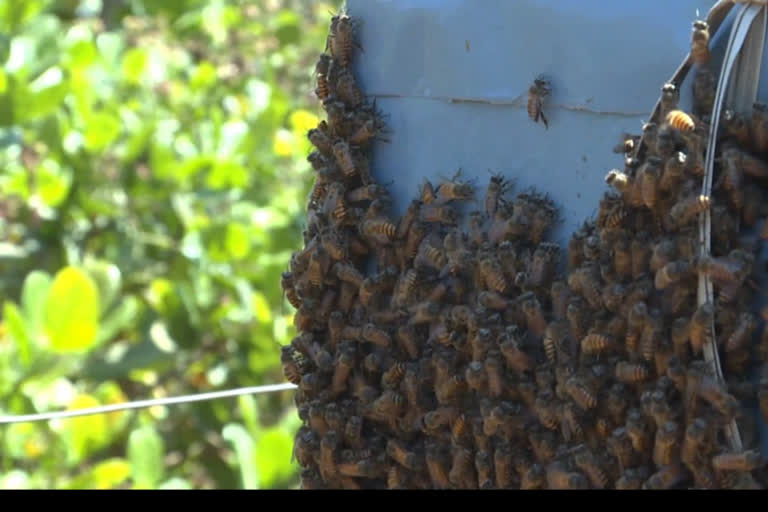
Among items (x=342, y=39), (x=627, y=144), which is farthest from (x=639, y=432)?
(x=342, y=39)

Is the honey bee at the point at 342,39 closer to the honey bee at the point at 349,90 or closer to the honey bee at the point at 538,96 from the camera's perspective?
the honey bee at the point at 349,90

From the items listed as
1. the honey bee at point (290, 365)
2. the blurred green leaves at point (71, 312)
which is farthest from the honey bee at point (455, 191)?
the blurred green leaves at point (71, 312)

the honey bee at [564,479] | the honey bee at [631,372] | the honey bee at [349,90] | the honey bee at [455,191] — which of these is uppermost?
the honey bee at [349,90]

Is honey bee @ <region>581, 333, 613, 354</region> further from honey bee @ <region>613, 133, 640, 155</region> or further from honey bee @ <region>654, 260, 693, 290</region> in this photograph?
honey bee @ <region>613, 133, 640, 155</region>

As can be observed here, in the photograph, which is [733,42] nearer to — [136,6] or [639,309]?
[639,309]

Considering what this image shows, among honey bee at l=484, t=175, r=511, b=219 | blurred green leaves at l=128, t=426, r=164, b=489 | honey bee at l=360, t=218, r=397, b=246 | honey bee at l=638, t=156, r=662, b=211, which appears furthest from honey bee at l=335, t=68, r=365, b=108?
blurred green leaves at l=128, t=426, r=164, b=489

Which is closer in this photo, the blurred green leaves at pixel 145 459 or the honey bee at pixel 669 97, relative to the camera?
the honey bee at pixel 669 97
